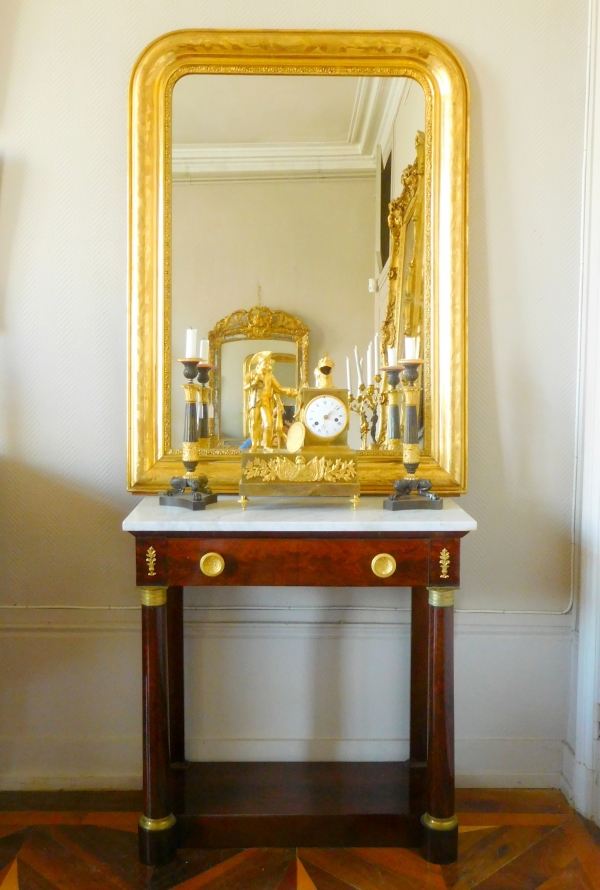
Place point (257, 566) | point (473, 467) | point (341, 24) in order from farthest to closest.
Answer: point (473, 467), point (341, 24), point (257, 566)

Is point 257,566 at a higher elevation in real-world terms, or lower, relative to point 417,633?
higher

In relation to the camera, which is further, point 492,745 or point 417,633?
point 492,745

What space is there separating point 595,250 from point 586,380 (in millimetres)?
422

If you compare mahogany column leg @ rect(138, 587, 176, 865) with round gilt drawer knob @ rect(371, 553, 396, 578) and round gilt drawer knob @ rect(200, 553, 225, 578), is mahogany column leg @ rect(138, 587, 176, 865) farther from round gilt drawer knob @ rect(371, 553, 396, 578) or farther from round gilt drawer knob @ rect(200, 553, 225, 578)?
round gilt drawer knob @ rect(371, 553, 396, 578)

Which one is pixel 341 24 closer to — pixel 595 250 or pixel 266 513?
pixel 595 250

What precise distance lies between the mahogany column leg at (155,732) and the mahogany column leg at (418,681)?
0.80 metres

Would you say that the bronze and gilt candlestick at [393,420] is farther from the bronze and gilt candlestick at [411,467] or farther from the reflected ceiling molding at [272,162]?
the reflected ceiling molding at [272,162]

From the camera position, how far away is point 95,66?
6.87ft

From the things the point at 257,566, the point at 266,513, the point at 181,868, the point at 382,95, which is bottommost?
the point at 181,868

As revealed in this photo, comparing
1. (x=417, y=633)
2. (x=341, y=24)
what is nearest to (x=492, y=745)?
(x=417, y=633)

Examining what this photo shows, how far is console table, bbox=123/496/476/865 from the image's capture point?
5.62 ft

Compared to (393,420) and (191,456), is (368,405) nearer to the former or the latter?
(393,420)

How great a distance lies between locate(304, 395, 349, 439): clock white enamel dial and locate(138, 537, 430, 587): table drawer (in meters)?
0.35

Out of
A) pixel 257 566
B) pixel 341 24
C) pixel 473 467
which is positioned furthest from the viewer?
pixel 473 467
